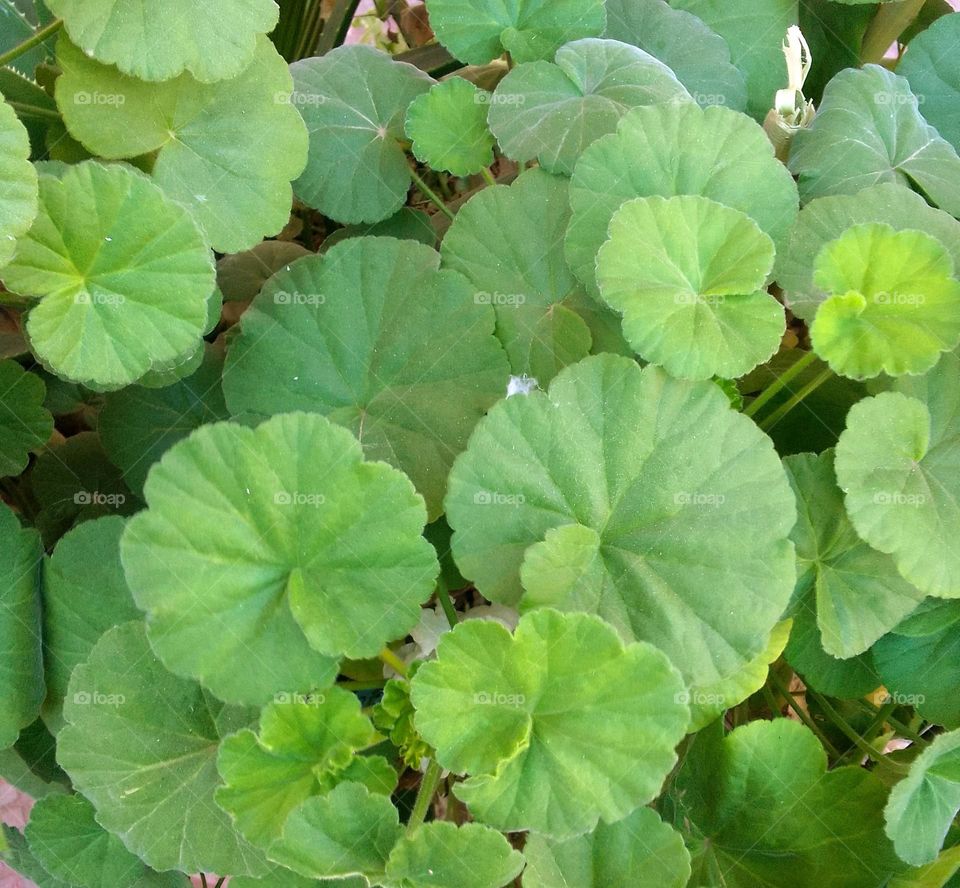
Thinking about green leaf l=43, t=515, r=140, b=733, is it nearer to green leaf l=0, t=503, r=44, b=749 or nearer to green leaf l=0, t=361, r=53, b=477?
green leaf l=0, t=503, r=44, b=749

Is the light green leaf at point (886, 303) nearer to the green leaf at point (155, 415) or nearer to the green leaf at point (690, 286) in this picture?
the green leaf at point (690, 286)

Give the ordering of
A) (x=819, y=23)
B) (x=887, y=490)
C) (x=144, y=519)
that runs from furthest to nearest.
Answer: (x=819, y=23) → (x=887, y=490) → (x=144, y=519)

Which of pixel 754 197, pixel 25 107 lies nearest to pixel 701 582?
pixel 754 197

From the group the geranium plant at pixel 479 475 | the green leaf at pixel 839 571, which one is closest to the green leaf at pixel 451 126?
the geranium plant at pixel 479 475

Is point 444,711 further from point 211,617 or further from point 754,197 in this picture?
point 754,197

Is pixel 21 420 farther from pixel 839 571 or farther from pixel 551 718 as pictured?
pixel 839 571
